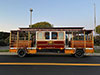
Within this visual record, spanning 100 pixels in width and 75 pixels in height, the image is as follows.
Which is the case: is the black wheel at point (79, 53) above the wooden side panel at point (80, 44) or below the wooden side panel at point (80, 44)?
below

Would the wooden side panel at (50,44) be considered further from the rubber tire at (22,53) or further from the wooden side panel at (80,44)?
the rubber tire at (22,53)

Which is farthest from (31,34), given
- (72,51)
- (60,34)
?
(72,51)

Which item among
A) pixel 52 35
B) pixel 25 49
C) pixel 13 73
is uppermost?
pixel 52 35

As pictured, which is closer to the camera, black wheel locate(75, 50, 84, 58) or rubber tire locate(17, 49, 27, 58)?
black wheel locate(75, 50, 84, 58)

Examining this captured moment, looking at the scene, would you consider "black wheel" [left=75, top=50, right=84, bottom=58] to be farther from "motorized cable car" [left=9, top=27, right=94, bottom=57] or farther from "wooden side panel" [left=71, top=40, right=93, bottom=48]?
"wooden side panel" [left=71, top=40, right=93, bottom=48]

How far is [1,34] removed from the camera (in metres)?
23.4

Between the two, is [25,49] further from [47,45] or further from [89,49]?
[89,49]

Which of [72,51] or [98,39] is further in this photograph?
[98,39]

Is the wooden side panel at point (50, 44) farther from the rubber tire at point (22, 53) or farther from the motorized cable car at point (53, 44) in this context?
the rubber tire at point (22, 53)

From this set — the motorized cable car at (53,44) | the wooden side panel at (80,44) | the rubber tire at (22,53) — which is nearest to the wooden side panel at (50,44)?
the motorized cable car at (53,44)

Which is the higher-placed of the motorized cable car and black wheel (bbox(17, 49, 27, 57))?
the motorized cable car

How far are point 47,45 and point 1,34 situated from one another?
18978 mm

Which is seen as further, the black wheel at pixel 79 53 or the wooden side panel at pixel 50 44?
the wooden side panel at pixel 50 44

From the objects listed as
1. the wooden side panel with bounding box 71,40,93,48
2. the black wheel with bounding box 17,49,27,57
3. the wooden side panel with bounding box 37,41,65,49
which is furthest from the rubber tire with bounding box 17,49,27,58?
the wooden side panel with bounding box 71,40,93,48
